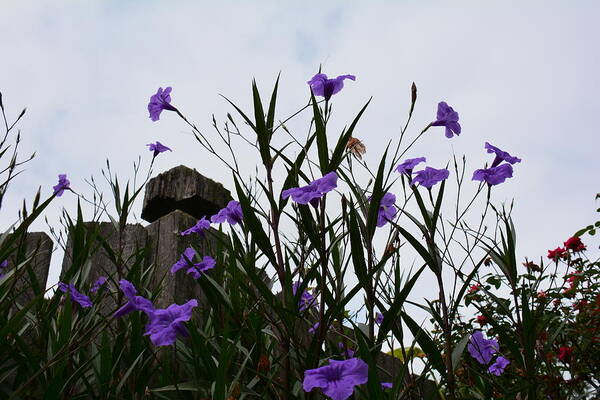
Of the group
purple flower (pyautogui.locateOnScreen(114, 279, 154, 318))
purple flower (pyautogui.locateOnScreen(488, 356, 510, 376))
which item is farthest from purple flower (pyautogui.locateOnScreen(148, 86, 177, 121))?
purple flower (pyautogui.locateOnScreen(488, 356, 510, 376))

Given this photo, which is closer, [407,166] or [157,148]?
[407,166]

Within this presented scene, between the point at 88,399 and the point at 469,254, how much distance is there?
0.90 metres

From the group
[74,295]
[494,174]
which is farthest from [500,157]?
[74,295]

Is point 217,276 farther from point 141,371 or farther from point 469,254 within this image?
point 469,254

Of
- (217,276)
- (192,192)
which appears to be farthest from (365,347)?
(192,192)

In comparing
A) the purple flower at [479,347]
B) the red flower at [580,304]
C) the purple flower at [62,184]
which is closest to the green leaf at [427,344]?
the purple flower at [479,347]

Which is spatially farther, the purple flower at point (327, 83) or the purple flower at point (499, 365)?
the purple flower at point (499, 365)

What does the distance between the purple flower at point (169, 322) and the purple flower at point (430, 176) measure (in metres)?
0.58

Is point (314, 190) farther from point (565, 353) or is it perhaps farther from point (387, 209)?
point (565, 353)

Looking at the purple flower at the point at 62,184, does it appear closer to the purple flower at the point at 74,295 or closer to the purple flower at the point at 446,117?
the purple flower at the point at 74,295

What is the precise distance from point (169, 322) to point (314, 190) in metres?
0.37

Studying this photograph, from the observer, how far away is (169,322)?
1.09 metres

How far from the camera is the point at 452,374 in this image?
113 centimetres

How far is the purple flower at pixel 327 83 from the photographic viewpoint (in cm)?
130
